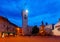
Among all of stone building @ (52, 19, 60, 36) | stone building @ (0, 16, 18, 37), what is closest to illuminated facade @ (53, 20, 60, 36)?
stone building @ (52, 19, 60, 36)

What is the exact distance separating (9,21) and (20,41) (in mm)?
6792

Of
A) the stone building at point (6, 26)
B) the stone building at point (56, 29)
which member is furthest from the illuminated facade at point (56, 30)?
the stone building at point (6, 26)

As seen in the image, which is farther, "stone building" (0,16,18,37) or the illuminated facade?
"stone building" (0,16,18,37)

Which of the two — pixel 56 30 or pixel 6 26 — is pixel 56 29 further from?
pixel 6 26

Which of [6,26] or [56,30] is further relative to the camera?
[6,26]

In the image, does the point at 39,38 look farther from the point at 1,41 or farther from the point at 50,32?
the point at 50,32

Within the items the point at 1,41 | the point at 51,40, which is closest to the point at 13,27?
the point at 1,41

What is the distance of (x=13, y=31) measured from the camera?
12.0 m

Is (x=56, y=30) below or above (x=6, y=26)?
below

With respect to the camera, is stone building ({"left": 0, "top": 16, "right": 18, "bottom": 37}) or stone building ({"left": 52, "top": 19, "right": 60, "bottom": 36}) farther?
stone building ({"left": 0, "top": 16, "right": 18, "bottom": 37})

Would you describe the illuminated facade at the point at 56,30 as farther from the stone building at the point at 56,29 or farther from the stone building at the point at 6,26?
the stone building at the point at 6,26

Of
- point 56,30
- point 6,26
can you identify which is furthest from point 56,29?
point 6,26

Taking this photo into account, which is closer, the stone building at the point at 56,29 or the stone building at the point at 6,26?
the stone building at the point at 56,29

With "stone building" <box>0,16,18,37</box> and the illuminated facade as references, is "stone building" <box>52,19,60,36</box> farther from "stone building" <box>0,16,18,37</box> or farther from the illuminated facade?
"stone building" <box>0,16,18,37</box>
